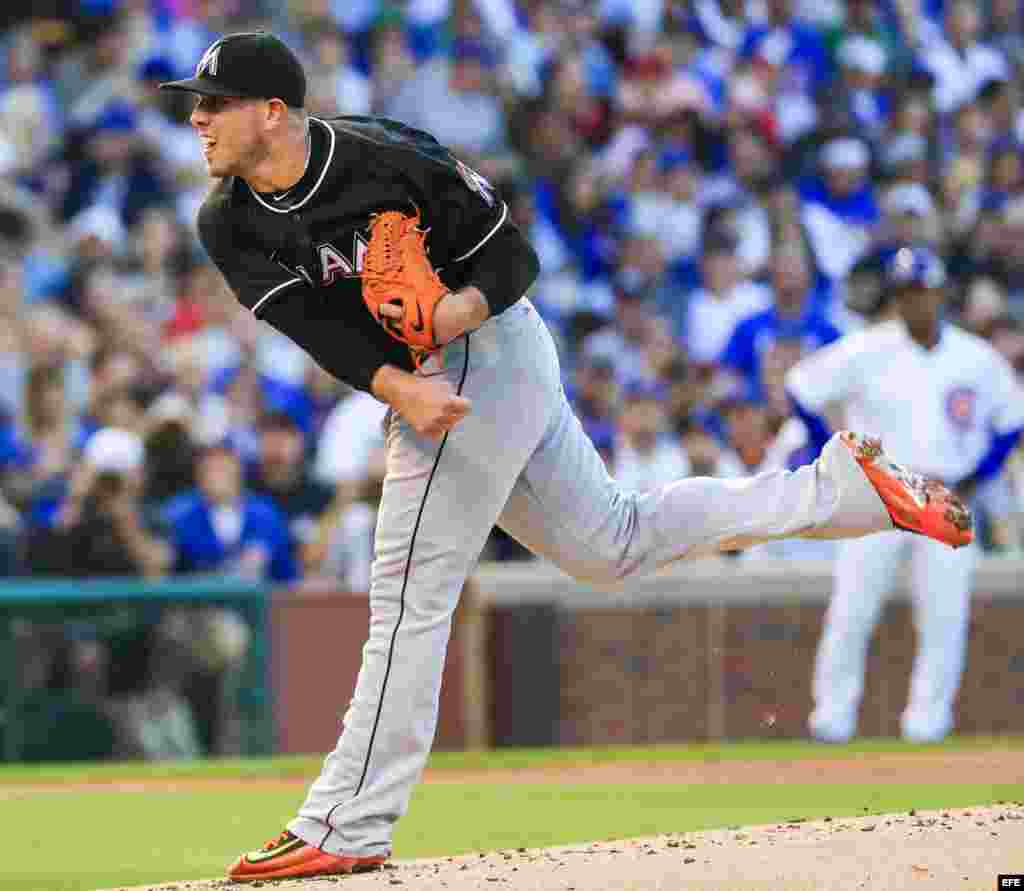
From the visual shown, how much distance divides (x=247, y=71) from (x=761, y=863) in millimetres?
2096

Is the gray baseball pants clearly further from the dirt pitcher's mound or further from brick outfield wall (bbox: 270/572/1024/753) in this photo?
brick outfield wall (bbox: 270/572/1024/753)

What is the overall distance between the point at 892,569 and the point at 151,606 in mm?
3313

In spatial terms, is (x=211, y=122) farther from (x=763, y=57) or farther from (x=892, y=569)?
(x=763, y=57)

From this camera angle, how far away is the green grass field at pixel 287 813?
590cm

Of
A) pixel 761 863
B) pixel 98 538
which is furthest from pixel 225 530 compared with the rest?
pixel 761 863

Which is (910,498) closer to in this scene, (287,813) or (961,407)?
Result: (287,813)

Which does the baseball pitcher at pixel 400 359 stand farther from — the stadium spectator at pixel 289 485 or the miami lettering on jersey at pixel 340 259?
the stadium spectator at pixel 289 485

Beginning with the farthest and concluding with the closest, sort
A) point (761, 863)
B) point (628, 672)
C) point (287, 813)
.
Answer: point (628, 672) < point (287, 813) < point (761, 863)

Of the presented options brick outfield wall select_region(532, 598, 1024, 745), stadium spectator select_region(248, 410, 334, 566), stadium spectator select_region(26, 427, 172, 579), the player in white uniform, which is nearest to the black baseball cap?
the player in white uniform

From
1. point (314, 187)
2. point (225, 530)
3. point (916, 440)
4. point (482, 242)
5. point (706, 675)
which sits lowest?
point (706, 675)

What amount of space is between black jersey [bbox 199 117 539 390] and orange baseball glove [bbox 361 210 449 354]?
0.16 ft

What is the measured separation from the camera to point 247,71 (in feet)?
16.1

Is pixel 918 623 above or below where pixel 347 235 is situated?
below

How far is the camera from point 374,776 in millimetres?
4992
